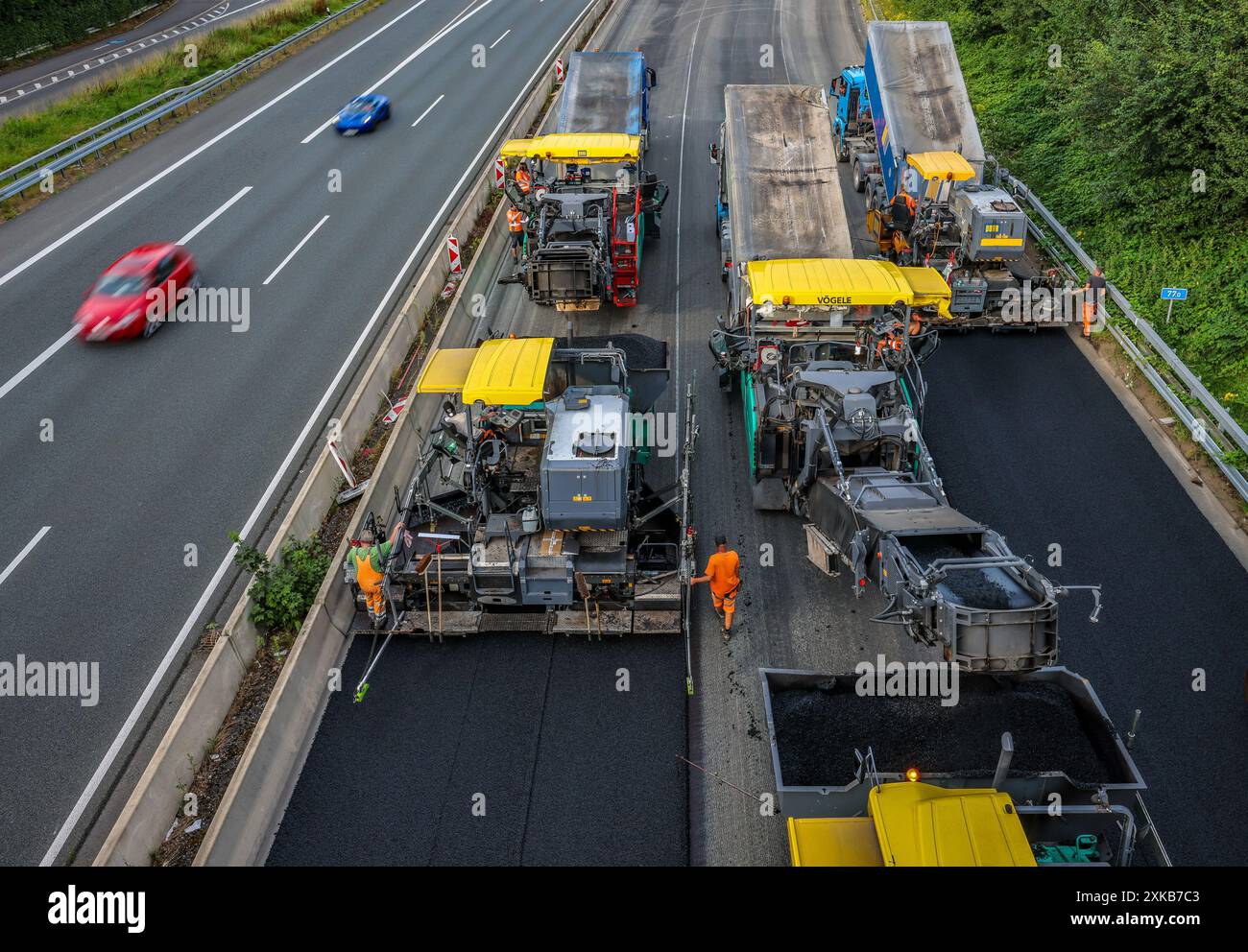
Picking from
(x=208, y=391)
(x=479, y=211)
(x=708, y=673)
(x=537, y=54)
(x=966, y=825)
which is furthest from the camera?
(x=537, y=54)

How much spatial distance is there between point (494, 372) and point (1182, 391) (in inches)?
468

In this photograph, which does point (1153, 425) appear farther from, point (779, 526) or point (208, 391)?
point (208, 391)

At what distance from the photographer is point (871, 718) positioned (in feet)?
31.6

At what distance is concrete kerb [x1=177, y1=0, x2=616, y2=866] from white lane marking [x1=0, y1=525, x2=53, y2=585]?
3.77 meters

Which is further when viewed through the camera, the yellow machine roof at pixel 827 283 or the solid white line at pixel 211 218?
the solid white line at pixel 211 218

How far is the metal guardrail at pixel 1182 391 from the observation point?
530 inches

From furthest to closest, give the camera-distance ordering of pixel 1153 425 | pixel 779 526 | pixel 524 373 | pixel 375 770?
pixel 1153 425
pixel 779 526
pixel 524 373
pixel 375 770

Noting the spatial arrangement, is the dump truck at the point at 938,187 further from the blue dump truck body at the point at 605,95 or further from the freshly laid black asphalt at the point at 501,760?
the freshly laid black asphalt at the point at 501,760

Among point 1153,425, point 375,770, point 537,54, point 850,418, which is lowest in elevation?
point 375,770

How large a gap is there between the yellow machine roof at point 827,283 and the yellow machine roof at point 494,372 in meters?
4.06

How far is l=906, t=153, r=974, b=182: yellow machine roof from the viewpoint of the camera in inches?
752

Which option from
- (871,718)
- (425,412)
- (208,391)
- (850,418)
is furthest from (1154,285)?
(208,391)

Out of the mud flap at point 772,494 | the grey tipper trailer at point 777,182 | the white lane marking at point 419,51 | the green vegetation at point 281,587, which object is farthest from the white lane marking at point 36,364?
the mud flap at point 772,494

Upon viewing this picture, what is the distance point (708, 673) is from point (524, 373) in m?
4.67
